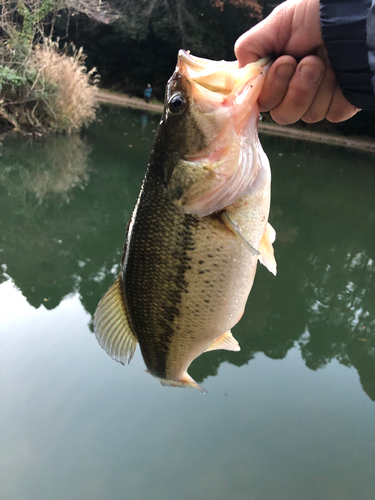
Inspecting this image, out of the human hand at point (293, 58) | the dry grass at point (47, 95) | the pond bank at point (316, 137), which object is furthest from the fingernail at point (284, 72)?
the pond bank at point (316, 137)

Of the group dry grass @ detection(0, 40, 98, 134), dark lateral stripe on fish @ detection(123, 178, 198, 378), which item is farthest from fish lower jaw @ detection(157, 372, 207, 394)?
dry grass @ detection(0, 40, 98, 134)

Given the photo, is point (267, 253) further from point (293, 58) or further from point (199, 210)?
point (293, 58)

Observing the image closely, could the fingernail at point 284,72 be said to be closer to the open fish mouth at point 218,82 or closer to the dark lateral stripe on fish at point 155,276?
the open fish mouth at point 218,82

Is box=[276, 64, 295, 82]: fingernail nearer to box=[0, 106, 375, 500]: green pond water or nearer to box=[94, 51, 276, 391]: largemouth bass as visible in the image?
box=[94, 51, 276, 391]: largemouth bass

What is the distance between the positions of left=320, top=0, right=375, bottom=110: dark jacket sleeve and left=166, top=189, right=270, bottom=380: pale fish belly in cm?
50

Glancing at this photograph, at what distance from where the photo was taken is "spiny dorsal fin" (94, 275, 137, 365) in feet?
4.58

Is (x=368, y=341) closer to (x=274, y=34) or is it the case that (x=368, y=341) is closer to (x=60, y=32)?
(x=274, y=34)

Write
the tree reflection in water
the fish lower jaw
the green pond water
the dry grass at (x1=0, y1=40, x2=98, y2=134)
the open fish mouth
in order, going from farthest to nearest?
1. the dry grass at (x1=0, y1=40, x2=98, y2=134)
2. the tree reflection in water
3. the green pond water
4. the fish lower jaw
5. the open fish mouth

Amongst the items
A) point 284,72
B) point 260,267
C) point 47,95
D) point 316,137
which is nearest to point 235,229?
point 284,72

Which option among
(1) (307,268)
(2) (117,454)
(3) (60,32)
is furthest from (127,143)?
(3) (60,32)

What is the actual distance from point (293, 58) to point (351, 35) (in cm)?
18

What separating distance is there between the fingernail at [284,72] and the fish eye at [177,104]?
0.34 meters

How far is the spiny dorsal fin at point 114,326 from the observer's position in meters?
1.40

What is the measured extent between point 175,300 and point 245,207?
40cm
